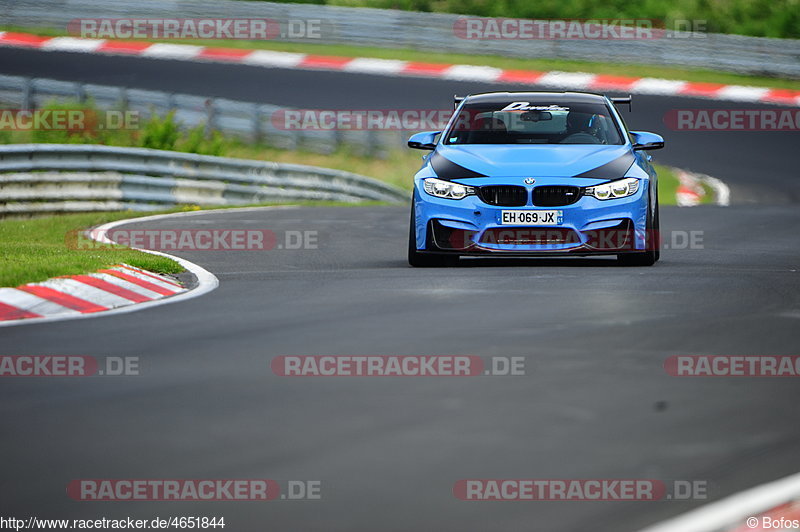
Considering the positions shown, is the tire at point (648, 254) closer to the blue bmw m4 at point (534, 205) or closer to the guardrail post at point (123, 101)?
the blue bmw m4 at point (534, 205)

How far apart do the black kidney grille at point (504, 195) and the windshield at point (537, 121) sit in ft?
3.00

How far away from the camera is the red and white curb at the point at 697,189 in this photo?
26703 millimetres

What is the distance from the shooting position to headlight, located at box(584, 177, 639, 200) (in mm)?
12758

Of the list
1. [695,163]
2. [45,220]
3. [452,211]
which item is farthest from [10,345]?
Result: [695,163]

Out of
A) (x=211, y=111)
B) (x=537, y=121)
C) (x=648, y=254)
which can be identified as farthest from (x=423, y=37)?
(x=648, y=254)

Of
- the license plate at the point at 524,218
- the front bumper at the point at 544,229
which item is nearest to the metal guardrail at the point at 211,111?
the front bumper at the point at 544,229

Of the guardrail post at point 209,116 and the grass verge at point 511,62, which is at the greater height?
the grass verge at point 511,62

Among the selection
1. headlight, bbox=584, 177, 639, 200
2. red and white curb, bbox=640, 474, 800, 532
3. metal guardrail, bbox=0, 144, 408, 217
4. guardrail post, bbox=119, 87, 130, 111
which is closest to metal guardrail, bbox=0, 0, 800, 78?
guardrail post, bbox=119, 87, 130, 111

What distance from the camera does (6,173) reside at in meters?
21.1

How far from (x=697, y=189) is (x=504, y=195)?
15.8 metres

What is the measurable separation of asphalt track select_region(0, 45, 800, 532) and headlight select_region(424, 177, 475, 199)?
0.62 metres

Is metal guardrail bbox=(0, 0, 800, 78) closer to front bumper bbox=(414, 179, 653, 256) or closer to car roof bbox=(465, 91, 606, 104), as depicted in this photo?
car roof bbox=(465, 91, 606, 104)

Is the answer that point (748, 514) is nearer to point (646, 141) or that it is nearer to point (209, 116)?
point (646, 141)

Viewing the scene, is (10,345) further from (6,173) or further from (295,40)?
(295,40)
